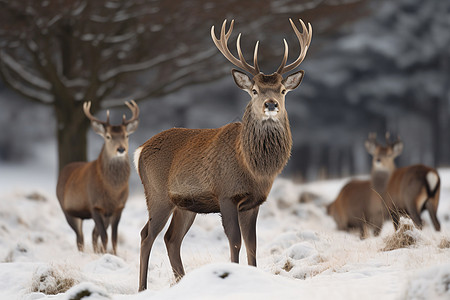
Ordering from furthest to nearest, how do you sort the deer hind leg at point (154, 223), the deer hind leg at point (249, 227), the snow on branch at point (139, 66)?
the snow on branch at point (139, 66)
the deer hind leg at point (154, 223)
the deer hind leg at point (249, 227)

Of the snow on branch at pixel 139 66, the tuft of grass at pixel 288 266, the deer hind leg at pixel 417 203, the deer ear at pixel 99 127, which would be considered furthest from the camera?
the snow on branch at pixel 139 66

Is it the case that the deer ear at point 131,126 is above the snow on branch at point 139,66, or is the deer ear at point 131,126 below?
below

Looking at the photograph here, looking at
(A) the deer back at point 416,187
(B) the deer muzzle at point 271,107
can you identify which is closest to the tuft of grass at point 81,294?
(B) the deer muzzle at point 271,107

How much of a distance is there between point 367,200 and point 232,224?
232 inches

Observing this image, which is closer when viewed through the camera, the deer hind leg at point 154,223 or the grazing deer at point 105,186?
the deer hind leg at point 154,223

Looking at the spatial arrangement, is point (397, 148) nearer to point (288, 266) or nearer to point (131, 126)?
point (131, 126)

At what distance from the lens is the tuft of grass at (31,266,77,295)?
4.81m

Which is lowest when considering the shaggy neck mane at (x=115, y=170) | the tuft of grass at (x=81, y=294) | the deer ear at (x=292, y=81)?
the tuft of grass at (x=81, y=294)

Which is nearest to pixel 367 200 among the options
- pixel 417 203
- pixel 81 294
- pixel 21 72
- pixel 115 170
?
pixel 417 203

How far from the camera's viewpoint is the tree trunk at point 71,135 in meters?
12.7

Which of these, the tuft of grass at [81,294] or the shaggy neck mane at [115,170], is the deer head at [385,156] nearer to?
the shaggy neck mane at [115,170]

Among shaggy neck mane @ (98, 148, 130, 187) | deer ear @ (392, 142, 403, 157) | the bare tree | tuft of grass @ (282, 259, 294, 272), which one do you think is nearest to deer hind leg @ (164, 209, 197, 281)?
tuft of grass @ (282, 259, 294, 272)

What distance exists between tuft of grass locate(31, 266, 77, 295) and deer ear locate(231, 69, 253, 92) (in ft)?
6.91

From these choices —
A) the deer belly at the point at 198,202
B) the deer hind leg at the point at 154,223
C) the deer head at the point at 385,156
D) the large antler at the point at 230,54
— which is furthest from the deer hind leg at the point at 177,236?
the deer head at the point at 385,156
